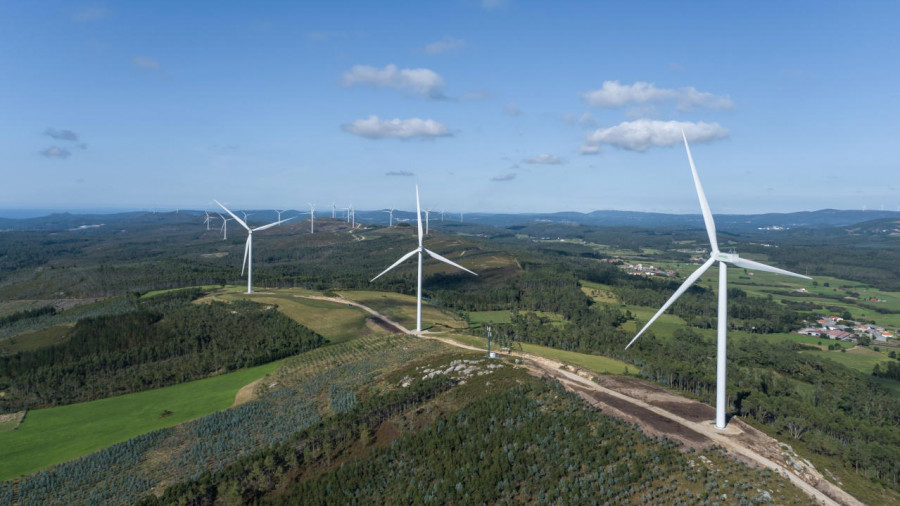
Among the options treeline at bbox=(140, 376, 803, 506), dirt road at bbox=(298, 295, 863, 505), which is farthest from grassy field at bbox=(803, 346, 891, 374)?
treeline at bbox=(140, 376, 803, 506)

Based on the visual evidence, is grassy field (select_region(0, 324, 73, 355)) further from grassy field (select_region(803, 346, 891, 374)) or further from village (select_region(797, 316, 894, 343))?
village (select_region(797, 316, 894, 343))

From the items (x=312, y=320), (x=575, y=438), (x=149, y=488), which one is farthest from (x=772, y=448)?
(x=312, y=320)

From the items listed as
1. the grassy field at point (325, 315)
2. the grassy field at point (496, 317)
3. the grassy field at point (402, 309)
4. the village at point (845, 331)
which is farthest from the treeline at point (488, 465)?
the village at point (845, 331)

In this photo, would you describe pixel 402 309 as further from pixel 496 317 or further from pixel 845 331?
pixel 845 331

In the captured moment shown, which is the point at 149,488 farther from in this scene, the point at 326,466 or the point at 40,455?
the point at 40,455

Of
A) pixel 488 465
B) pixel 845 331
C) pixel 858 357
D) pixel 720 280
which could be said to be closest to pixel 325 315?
pixel 488 465

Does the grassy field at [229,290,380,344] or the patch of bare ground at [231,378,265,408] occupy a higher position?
the grassy field at [229,290,380,344]
